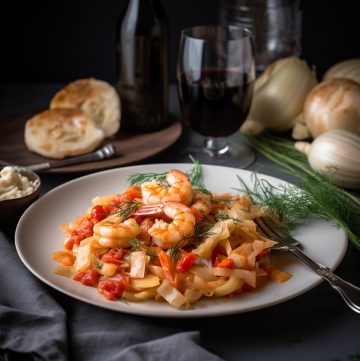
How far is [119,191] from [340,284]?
3.24 ft

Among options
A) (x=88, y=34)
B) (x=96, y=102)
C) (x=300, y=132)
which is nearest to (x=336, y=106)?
(x=300, y=132)

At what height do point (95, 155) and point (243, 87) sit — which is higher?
point (243, 87)

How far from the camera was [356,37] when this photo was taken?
3924 mm

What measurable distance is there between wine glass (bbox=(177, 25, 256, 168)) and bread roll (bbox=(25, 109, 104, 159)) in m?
0.43

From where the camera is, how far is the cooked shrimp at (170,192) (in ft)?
6.82

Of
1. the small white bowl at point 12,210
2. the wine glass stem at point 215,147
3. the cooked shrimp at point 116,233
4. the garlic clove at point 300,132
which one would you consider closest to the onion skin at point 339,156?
the garlic clove at point 300,132

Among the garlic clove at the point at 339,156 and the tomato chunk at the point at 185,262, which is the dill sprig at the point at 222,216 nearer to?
the tomato chunk at the point at 185,262

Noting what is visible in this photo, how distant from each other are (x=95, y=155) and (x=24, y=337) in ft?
4.07

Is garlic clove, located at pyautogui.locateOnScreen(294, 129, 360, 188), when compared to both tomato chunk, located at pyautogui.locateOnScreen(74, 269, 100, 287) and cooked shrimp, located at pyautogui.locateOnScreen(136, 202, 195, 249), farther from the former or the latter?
tomato chunk, located at pyautogui.locateOnScreen(74, 269, 100, 287)

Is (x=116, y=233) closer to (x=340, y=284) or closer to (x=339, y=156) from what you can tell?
(x=340, y=284)

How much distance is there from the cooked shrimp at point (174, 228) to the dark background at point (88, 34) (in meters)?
2.14

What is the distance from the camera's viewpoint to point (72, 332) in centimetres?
178

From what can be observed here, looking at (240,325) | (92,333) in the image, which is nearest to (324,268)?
(240,325)

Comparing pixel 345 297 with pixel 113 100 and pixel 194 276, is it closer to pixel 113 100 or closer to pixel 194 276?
pixel 194 276
